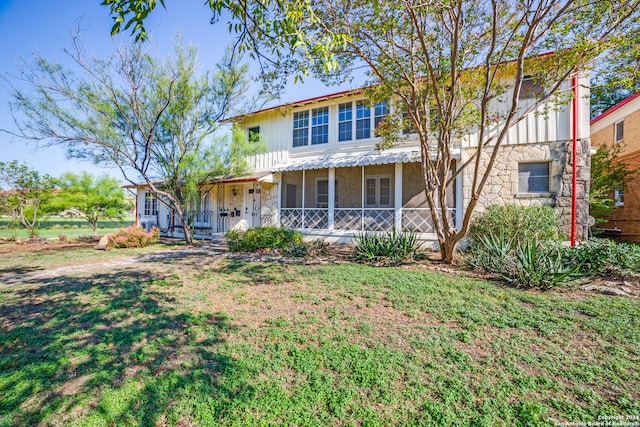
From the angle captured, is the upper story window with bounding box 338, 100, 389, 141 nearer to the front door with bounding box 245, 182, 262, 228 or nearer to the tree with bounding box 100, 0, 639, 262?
the tree with bounding box 100, 0, 639, 262

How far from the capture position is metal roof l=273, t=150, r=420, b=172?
36.1ft

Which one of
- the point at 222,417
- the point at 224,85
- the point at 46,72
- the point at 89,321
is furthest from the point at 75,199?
the point at 222,417

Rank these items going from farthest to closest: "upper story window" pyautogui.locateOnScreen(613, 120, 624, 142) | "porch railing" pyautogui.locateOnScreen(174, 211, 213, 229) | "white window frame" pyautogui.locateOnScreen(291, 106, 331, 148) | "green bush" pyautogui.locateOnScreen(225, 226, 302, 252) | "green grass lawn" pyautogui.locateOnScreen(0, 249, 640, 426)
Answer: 1. "porch railing" pyautogui.locateOnScreen(174, 211, 213, 229)
2. "white window frame" pyautogui.locateOnScreen(291, 106, 331, 148)
3. "upper story window" pyautogui.locateOnScreen(613, 120, 624, 142)
4. "green bush" pyautogui.locateOnScreen(225, 226, 302, 252)
5. "green grass lawn" pyautogui.locateOnScreen(0, 249, 640, 426)

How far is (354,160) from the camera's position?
12023 mm

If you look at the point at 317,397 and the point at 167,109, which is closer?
the point at 317,397

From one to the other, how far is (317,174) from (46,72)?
461 inches

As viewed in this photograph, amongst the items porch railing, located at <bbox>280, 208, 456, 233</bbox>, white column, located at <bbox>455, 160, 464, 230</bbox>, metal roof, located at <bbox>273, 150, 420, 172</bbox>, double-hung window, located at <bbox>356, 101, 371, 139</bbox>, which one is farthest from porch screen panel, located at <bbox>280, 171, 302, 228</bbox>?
white column, located at <bbox>455, 160, 464, 230</bbox>

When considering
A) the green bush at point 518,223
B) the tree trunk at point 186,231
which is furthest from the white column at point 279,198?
the green bush at point 518,223

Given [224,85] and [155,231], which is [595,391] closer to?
[224,85]

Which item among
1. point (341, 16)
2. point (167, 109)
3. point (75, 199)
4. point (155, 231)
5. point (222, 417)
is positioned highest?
point (341, 16)

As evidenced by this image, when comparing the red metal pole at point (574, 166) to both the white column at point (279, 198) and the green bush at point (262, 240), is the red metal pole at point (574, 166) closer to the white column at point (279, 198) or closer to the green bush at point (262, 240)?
the green bush at point (262, 240)

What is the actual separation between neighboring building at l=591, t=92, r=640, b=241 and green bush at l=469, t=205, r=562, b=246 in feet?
22.1

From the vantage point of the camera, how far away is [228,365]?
3.41 metres

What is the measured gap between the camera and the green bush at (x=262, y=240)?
36.0ft
